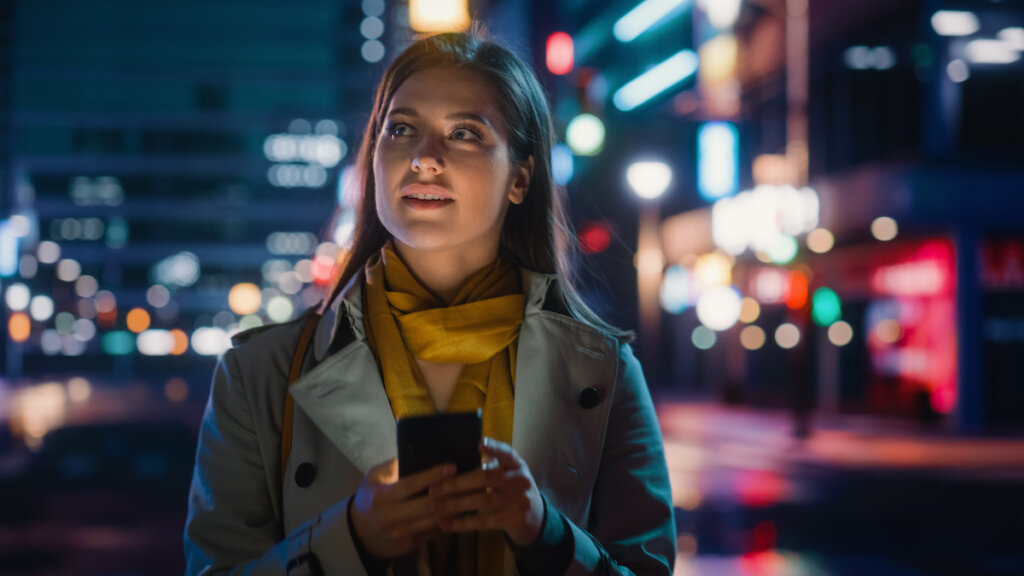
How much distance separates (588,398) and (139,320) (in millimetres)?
85789

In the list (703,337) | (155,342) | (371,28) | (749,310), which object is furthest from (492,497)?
(371,28)

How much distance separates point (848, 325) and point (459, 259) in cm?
2419


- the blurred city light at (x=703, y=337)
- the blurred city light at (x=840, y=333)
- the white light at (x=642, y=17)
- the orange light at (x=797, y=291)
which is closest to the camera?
the orange light at (x=797, y=291)

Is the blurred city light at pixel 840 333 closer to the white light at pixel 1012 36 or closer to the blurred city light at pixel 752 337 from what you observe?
the blurred city light at pixel 752 337

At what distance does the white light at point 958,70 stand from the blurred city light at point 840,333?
22.4ft

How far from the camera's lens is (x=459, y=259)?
256 centimetres

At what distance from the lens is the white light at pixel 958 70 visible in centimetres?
2164

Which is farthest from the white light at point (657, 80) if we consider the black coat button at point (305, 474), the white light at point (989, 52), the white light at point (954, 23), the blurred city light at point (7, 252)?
the blurred city light at point (7, 252)

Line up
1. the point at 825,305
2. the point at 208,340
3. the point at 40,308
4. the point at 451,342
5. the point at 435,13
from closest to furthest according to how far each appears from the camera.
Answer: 1. the point at 451,342
2. the point at 435,13
3. the point at 825,305
4. the point at 40,308
5. the point at 208,340

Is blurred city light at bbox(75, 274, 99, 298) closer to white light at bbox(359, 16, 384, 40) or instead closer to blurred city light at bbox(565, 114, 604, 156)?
white light at bbox(359, 16, 384, 40)

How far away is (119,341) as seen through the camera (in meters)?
87.9

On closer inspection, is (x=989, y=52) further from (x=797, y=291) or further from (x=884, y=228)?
(x=797, y=291)

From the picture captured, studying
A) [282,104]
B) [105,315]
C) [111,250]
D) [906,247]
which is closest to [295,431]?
[906,247]

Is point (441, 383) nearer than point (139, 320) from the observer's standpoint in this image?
Yes
